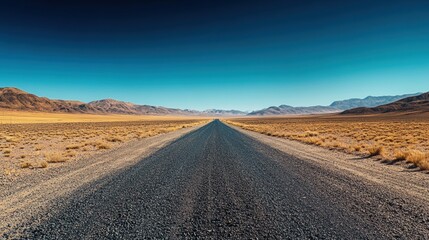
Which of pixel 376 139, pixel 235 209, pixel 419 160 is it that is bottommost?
pixel 376 139

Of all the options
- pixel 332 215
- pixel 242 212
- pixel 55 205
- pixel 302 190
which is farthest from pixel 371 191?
pixel 55 205

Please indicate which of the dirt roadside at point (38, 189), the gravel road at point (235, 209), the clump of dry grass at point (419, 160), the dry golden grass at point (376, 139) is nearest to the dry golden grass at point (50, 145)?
the dirt roadside at point (38, 189)

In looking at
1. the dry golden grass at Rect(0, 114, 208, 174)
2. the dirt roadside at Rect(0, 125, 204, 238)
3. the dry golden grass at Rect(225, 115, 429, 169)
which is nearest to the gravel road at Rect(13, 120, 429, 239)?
the dirt roadside at Rect(0, 125, 204, 238)

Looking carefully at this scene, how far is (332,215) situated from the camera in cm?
449

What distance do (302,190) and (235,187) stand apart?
5.79ft

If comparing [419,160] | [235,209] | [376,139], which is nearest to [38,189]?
[235,209]

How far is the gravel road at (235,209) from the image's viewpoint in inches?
153

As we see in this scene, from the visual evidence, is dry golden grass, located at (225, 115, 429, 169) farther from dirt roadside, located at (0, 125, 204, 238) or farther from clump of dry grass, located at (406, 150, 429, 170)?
dirt roadside, located at (0, 125, 204, 238)

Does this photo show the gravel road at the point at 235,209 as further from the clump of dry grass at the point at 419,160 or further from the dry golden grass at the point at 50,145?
the dry golden grass at the point at 50,145

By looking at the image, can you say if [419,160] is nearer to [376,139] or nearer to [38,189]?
[376,139]

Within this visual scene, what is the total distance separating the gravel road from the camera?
12.7 ft

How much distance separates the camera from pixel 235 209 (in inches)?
190

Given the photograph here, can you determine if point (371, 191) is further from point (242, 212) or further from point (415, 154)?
point (415, 154)

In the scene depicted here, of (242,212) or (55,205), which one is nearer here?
(242,212)
